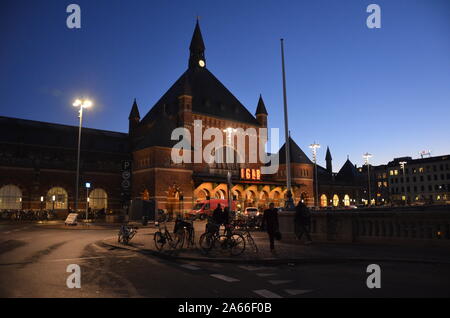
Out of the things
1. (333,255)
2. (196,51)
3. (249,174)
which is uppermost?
(196,51)

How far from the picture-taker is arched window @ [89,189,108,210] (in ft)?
161

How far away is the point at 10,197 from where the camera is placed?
42938mm

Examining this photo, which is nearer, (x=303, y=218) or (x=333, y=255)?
(x=333, y=255)

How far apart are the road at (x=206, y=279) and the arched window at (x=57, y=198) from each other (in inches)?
1432

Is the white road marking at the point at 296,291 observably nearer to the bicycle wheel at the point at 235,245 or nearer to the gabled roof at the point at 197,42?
the bicycle wheel at the point at 235,245

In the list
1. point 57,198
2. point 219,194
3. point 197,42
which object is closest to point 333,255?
point 219,194

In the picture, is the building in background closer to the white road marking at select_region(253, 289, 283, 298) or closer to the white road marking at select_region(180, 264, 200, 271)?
the white road marking at select_region(180, 264, 200, 271)

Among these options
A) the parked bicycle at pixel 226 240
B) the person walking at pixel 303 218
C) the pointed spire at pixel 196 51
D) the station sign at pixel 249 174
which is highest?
the pointed spire at pixel 196 51

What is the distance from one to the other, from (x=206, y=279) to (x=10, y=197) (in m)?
42.5

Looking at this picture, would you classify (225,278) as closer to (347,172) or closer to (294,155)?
(294,155)

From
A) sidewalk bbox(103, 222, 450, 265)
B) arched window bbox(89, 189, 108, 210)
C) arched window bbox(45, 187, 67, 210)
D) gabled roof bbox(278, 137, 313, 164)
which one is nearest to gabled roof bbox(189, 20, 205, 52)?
gabled roof bbox(278, 137, 313, 164)

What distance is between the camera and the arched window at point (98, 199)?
49.1m

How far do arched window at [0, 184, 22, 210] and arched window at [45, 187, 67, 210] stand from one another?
3.12 m

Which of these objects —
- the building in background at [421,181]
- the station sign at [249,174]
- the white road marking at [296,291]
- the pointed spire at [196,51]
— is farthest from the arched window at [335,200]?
the white road marking at [296,291]
